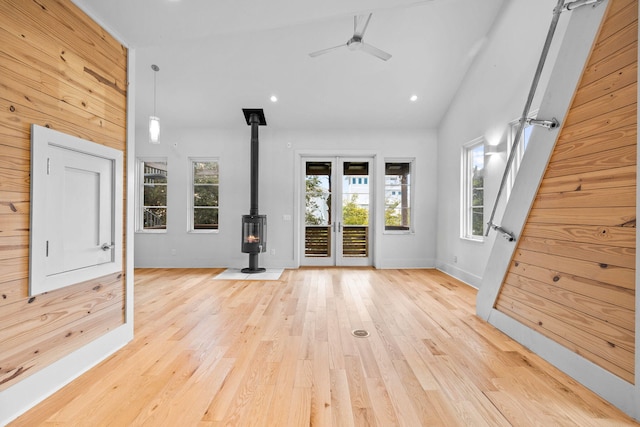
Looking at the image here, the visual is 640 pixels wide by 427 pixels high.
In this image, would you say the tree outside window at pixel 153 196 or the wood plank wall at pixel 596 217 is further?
the tree outside window at pixel 153 196

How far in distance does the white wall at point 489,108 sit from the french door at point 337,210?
144 cm

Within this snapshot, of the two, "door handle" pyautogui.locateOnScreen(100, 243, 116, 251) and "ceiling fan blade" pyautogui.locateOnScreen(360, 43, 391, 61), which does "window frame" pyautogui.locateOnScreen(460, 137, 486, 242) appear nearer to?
"ceiling fan blade" pyautogui.locateOnScreen(360, 43, 391, 61)

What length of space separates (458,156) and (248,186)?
3.85 m

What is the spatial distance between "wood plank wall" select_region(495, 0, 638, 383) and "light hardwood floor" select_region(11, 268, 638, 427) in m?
0.34

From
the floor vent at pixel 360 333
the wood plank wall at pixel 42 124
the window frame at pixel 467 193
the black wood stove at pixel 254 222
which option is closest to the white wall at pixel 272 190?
the black wood stove at pixel 254 222

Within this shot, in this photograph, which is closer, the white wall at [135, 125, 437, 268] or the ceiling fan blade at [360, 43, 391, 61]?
the ceiling fan blade at [360, 43, 391, 61]

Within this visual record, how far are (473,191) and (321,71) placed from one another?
10.00ft

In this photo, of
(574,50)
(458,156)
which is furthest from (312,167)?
(574,50)

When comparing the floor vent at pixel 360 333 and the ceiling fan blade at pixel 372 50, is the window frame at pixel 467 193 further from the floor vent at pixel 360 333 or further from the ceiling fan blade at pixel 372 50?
the floor vent at pixel 360 333

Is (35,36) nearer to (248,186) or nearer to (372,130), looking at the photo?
(248,186)

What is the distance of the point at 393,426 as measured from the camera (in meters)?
1.50

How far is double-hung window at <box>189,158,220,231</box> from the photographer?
612cm

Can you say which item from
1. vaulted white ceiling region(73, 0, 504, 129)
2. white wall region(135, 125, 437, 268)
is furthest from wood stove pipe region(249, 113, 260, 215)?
white wall region(135, 125, 437, 268)

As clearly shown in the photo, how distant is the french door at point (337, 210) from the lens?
20.0 ft
